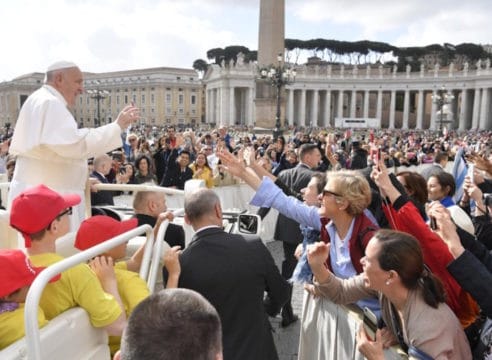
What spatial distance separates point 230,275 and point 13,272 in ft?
3.86

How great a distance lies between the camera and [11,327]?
1.85 m

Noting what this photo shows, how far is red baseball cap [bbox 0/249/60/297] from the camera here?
71.4 inches

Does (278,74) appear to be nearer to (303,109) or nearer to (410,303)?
(410,303)

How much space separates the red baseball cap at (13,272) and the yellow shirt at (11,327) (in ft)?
0.35

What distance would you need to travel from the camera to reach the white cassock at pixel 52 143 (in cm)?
339

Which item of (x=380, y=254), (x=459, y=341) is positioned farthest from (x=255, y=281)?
Result: (x=459, y=341)

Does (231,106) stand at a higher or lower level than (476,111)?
higher

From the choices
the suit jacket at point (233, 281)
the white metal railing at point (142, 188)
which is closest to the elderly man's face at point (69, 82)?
the white metal railing at point (142, 188)

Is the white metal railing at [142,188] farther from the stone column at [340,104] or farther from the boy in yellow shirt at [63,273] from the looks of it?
the stone column at [340,104]

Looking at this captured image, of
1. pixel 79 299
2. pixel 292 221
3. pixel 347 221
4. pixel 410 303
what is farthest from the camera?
pixel 292 221

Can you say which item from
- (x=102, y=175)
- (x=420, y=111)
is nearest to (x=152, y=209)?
(x=102, y=175)

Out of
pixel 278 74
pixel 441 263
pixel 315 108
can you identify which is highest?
pixel 278 74

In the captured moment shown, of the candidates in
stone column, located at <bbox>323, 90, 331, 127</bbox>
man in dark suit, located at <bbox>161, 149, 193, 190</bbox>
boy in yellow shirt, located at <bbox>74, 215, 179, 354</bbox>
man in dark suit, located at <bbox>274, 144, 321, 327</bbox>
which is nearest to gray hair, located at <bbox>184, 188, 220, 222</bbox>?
boy in yellow shirt, located at <bbox>74, 215, 179, 354</bbox>

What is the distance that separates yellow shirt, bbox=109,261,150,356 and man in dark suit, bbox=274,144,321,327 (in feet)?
9.71
